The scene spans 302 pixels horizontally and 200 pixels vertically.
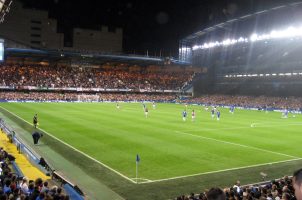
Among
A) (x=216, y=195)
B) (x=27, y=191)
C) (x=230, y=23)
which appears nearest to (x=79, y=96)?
(x=230, y=23)

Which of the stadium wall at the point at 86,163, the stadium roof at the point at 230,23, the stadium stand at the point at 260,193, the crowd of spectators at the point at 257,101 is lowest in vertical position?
the stadium wall at the point at 86,163

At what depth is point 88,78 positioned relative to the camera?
311 feet

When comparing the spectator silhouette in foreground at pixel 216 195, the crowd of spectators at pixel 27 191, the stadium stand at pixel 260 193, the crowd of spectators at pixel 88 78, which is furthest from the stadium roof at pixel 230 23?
the spectator silhouette in foreground at pixel 216 195

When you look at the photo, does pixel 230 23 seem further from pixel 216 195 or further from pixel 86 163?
pixel 216 195

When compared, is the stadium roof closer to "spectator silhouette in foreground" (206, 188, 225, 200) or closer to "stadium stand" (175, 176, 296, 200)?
"stadium stand" (175, 176, 296, 200)

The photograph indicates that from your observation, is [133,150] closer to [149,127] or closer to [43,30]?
[149,127]

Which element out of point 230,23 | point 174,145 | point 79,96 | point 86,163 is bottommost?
point 86,163

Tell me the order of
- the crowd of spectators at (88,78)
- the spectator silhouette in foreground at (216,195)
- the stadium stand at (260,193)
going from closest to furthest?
the spectator silhouette in foreground at (216,195), the stadium stand at (260,193), the crowd of spectators at (88,78)

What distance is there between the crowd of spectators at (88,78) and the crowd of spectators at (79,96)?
7.45 feet

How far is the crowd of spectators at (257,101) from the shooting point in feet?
219

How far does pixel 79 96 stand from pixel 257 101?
141ft

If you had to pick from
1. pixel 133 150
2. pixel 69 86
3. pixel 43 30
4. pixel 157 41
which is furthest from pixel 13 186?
pixel 43 30

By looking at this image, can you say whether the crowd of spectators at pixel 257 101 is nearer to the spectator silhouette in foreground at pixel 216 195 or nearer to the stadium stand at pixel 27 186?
the stadium stand at pixel 27 186

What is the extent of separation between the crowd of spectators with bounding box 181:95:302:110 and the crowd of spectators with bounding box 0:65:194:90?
19336 millimetres
